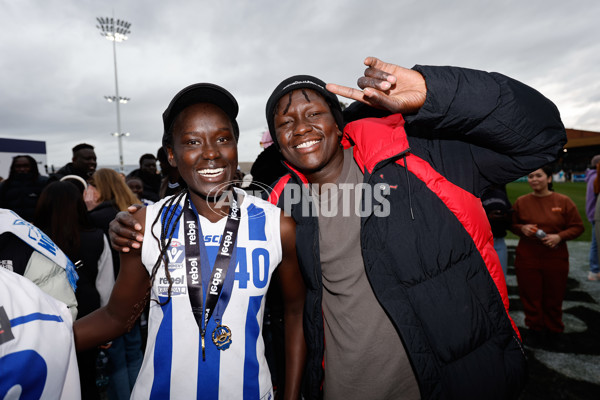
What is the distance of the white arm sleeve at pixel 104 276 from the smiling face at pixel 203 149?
2.11 metres

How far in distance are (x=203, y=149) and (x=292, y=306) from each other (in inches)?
43.2

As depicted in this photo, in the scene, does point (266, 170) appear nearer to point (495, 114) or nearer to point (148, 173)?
point (495, 114)

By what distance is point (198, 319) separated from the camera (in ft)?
5.06

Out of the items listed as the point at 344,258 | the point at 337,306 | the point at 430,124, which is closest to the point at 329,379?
the point at 337,306

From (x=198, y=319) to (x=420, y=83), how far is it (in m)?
1.63

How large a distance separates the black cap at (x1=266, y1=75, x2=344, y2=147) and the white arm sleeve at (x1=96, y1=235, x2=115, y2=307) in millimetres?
2363

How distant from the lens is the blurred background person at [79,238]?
2797mm

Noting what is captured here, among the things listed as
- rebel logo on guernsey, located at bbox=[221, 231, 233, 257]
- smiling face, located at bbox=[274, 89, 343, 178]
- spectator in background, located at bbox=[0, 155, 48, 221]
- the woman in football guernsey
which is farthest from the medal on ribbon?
spectator in background, located at bbox=[0, 155, 48, 221]

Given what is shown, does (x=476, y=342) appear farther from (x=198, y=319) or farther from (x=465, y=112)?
(x=198, y=319)

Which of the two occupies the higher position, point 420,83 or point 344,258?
point 420,83

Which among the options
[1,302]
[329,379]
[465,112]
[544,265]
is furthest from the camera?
[544,265]

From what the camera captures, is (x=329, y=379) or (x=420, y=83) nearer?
(x=420, y=83)

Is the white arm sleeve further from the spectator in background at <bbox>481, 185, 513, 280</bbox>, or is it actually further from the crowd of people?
the spectator in background at <bbox>481, 185, 513, 280</bbox>

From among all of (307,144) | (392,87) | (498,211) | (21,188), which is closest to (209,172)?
(307,144)
